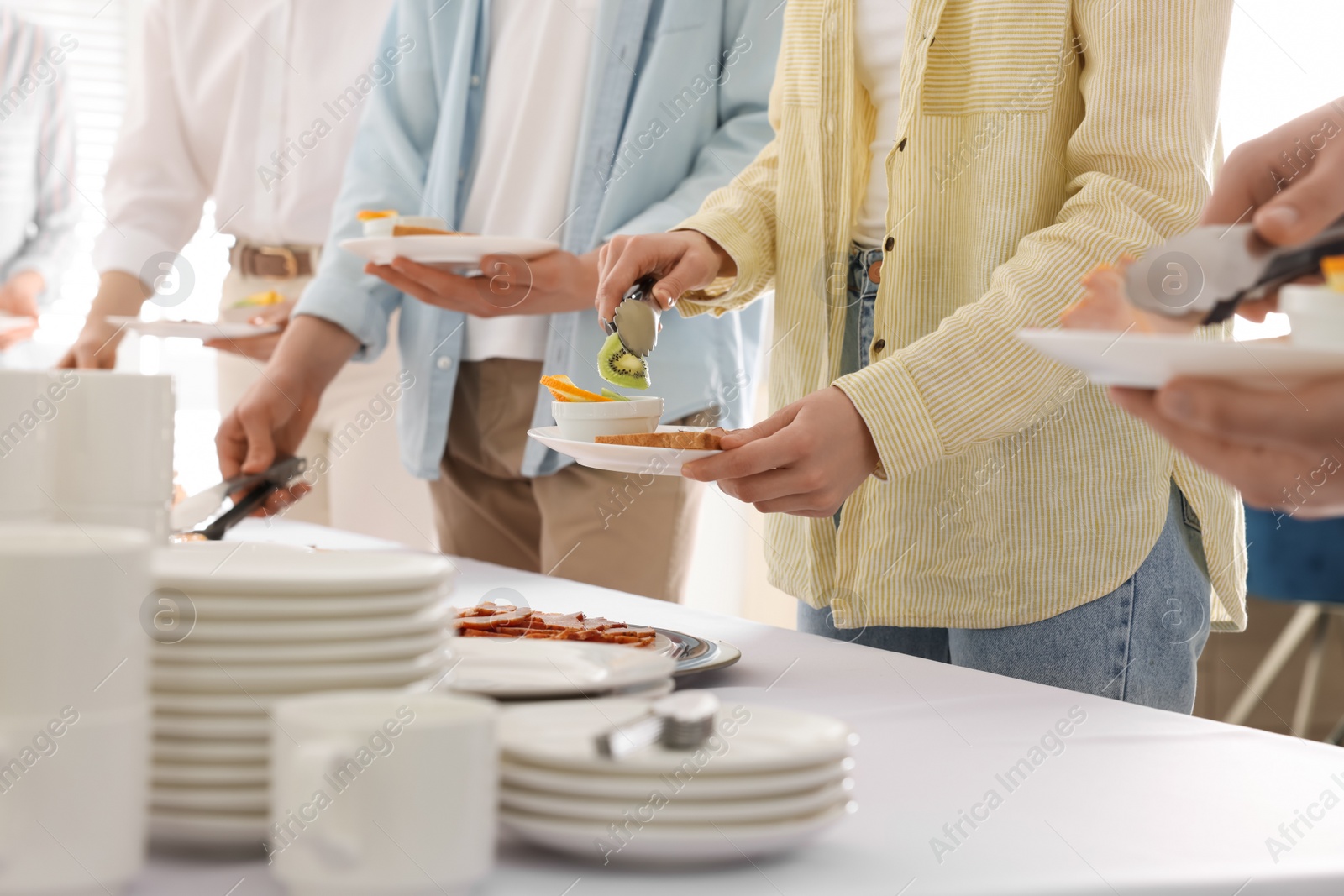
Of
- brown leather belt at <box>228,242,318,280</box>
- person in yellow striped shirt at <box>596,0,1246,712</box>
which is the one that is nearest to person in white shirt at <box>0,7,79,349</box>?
brown leather belt at <box>228,242,318,280</box>

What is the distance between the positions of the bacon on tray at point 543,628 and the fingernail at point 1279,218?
0.50m

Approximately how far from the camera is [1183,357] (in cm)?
59

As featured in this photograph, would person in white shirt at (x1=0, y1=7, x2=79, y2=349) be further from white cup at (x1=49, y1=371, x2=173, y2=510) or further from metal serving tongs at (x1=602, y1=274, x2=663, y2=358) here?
white cup at (x1=49, y1=371, x2=173, y2=510)

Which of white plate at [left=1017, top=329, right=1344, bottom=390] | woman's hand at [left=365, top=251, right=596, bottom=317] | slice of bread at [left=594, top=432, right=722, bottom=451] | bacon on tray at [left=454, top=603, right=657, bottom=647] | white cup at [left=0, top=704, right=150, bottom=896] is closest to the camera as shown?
white cup at [left=0, top=704, right=150, bottom=896]

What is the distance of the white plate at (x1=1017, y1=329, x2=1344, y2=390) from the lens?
0.57 m

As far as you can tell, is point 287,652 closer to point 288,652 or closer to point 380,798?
point 288,652

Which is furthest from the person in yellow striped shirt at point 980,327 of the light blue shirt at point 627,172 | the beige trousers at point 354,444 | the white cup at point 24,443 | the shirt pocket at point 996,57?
the beige trousers at point 354,444

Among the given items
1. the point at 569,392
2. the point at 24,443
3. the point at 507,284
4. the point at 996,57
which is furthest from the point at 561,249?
the point at 24,443

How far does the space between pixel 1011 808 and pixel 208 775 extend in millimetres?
398

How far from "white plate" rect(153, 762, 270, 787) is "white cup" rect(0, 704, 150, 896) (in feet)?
0.13

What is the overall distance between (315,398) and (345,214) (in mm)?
335

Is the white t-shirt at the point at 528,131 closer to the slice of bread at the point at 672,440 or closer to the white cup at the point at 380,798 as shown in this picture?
the slice of bread at the point at 672,440

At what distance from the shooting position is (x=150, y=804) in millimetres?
510

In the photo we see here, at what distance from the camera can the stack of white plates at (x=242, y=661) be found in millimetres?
510
